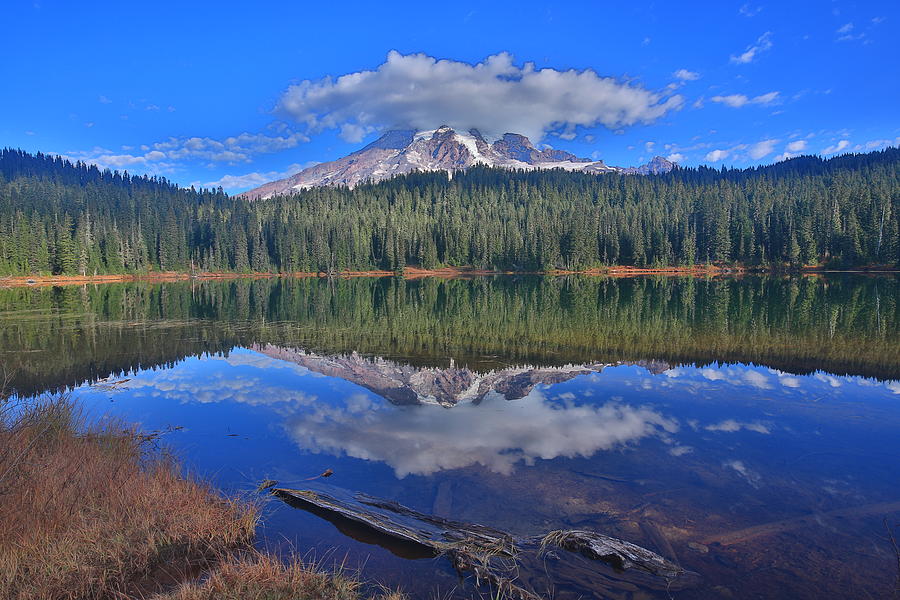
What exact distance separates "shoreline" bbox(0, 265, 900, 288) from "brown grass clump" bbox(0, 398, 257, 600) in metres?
114

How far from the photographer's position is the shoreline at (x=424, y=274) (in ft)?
330

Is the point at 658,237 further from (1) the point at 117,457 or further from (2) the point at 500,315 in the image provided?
(1) the point at 117,457

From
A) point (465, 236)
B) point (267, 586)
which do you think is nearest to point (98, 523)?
point (267, 586)

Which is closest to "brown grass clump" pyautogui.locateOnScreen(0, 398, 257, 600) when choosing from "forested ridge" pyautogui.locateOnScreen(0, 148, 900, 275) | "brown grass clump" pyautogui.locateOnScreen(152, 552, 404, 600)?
"brown grass clump" pyautogui.locateOnScreen(152, 552, 404, 600)

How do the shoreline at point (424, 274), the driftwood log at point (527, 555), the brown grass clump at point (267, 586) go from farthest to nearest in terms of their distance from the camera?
the shoreline at point (424, 274), the driftwood log at point (527, 555), the brown grass clump at point (267, 586)

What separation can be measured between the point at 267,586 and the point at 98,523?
314 centimetres

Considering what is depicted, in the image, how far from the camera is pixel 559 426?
1418 centimetres

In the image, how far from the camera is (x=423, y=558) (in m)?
7.73

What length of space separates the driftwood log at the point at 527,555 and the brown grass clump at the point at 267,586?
1.47 m

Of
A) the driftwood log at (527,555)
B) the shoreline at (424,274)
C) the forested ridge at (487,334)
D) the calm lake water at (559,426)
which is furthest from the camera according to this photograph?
the shoreline at (424,274)

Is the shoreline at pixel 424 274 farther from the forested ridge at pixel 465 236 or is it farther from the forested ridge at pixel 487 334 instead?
the forested ridge at pixel 487 334

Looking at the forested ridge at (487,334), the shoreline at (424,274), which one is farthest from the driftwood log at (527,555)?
the shoreline at (424,274)

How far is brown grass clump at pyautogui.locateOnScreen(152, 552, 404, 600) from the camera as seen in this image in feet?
19.0

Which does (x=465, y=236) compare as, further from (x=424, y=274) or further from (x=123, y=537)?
(x=123, y=537)
